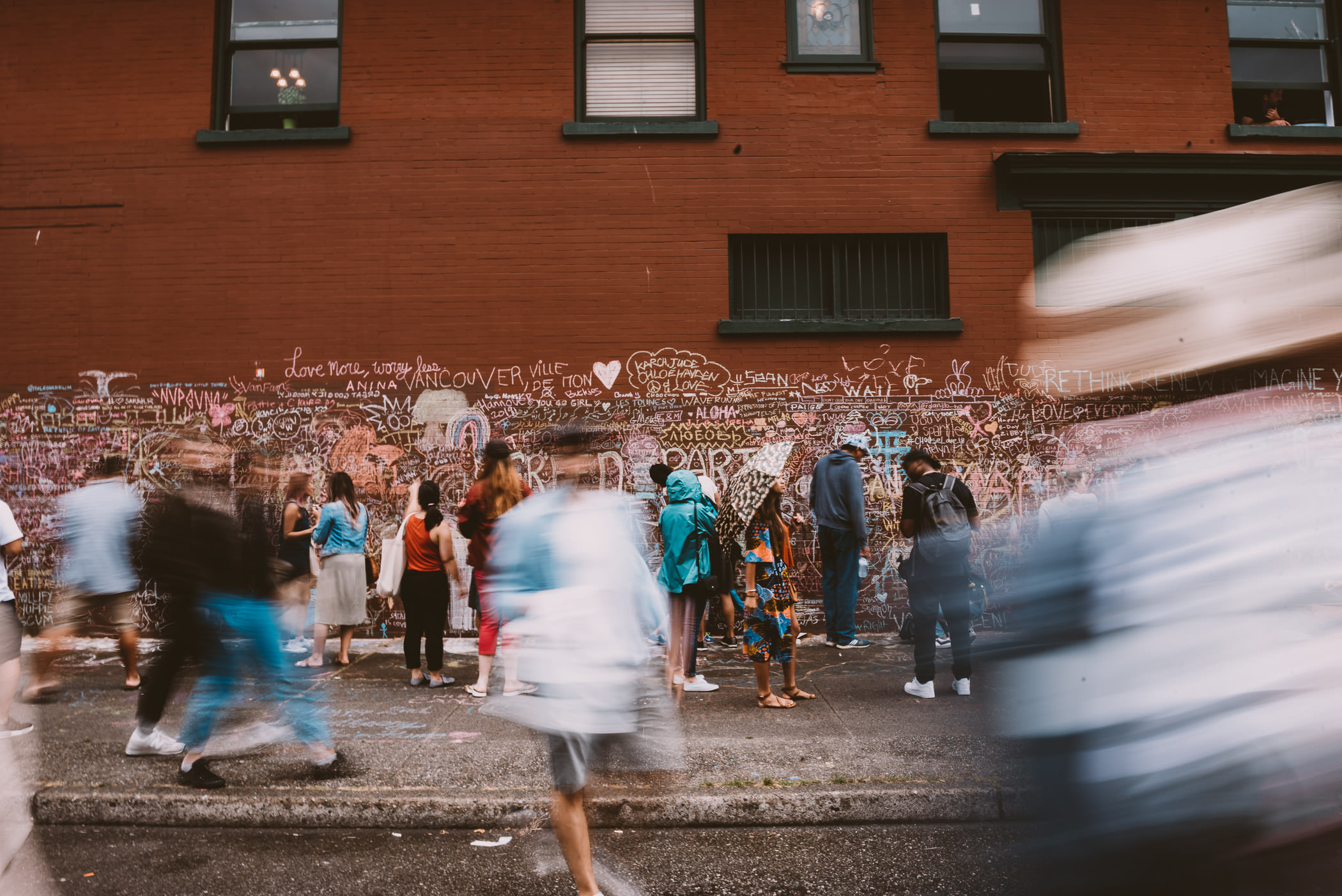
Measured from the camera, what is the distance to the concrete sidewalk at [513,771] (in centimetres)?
465

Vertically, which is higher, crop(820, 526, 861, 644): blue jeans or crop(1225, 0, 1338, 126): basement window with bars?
crop(1225, 0, 1338, 126): basement window with bars

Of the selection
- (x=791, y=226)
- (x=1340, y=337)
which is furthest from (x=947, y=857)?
(x=791, y=226)

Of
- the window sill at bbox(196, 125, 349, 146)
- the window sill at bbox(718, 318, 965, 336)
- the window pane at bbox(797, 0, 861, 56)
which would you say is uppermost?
the window pane at bbox(797, 0, 861, 56)

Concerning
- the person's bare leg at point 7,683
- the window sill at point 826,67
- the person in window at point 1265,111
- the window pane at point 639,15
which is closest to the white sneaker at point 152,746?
the person's bare leg at point 7,683

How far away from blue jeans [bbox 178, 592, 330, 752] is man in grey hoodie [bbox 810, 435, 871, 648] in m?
5.12

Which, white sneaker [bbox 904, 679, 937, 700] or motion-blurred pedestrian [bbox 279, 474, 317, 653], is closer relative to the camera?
white sneaker [bbox 904, 679, 937, 700]

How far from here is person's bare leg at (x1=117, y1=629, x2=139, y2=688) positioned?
6738 mm

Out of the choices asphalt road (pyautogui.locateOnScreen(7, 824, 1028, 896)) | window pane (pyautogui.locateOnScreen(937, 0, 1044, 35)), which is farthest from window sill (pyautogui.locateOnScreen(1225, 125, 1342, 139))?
asphalt road (pyautogui.locateOnScreen(7, 824, 1028, 896))

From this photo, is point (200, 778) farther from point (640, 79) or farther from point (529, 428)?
point (640, 79)

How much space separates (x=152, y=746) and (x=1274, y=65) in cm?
1327

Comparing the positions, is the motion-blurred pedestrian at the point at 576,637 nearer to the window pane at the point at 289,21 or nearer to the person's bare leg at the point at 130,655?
the person's bare leg at the point at 130,655

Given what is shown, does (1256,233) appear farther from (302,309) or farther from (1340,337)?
(302,309)

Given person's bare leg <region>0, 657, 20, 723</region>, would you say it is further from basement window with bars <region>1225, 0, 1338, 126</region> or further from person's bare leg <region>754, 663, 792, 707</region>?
basement window with bars <region>1225, 0, 1338, 126</region>

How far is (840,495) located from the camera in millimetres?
8453
